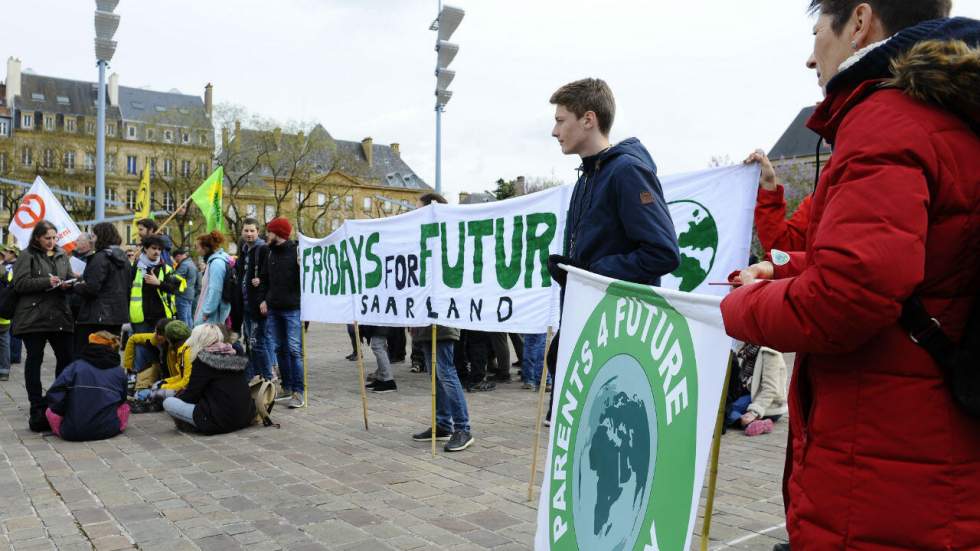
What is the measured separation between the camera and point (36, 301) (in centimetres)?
766

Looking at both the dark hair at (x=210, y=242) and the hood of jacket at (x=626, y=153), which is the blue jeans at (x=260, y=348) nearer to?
the dark hair at (x=210, y=242)

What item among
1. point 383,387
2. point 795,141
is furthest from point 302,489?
point 795,141

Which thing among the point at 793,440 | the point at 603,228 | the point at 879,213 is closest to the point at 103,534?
the point at 603,228

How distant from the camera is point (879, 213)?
1407 millimetres

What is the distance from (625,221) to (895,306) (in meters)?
1.95

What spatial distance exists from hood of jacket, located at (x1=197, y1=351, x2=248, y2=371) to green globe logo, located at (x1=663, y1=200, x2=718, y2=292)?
4156 mm

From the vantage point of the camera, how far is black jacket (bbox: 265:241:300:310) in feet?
27.3

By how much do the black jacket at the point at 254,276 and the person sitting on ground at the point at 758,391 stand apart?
5.21m

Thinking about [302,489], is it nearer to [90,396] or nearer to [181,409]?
[181,409]

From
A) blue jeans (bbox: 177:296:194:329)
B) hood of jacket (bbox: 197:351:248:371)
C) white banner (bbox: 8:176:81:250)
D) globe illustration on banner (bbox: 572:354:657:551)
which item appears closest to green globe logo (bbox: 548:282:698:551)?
globe illustration on banner (bbox: 572:354:657:551)

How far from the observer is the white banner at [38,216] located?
1164 cm

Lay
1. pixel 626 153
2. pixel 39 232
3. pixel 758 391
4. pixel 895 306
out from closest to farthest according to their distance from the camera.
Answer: pixel 895 306 → pixel 626 153 → pixel 758 391 → pixel 39 232

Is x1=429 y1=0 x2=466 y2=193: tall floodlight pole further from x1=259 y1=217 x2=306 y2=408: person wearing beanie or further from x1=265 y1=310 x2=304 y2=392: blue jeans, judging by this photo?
x1=265 y1=310 x2=304 y2=392: blue jeans

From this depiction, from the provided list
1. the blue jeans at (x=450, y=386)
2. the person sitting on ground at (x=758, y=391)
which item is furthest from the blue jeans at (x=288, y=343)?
the person sitting on ground at (x=758, y=391)
